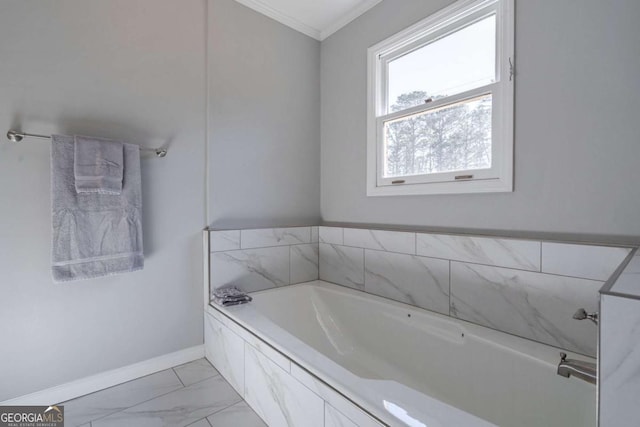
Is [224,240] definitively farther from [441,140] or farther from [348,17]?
[348,17]

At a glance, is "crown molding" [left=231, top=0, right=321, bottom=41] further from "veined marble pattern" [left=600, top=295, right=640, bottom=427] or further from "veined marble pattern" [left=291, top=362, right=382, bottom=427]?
"veined marble pattern" [left=600, top=295, right=640, bottom=427]

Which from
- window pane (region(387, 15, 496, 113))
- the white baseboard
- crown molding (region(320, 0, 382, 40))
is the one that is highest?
crown molding (region(320, 0, 382, 40))

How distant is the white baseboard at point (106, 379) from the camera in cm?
147

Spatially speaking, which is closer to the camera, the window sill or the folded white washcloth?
the window sill

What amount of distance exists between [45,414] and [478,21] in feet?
10.2

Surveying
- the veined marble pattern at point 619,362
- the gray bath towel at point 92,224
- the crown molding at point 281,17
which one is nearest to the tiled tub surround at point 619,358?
the veined marble pattern at point 619,362

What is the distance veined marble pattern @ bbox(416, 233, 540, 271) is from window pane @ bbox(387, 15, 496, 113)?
87 centimetres

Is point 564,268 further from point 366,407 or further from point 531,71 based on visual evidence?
point 366,407

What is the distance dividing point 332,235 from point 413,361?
110 centimetres

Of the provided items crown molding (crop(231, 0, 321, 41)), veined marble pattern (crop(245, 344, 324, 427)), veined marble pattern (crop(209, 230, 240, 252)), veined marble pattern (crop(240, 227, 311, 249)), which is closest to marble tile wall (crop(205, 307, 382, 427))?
veined marble pattern (crop(245, 344, 324, 427))

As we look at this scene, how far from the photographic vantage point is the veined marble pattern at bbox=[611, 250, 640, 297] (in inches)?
20.3

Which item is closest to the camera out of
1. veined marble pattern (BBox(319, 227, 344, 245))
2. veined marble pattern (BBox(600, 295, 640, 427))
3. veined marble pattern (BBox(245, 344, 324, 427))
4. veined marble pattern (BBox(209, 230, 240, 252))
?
veined marble pattern (BBox(600, 295, 640, 427))

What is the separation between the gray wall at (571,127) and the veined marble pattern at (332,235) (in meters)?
0.78

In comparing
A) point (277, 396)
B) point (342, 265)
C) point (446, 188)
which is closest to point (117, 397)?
point (277, 396)
